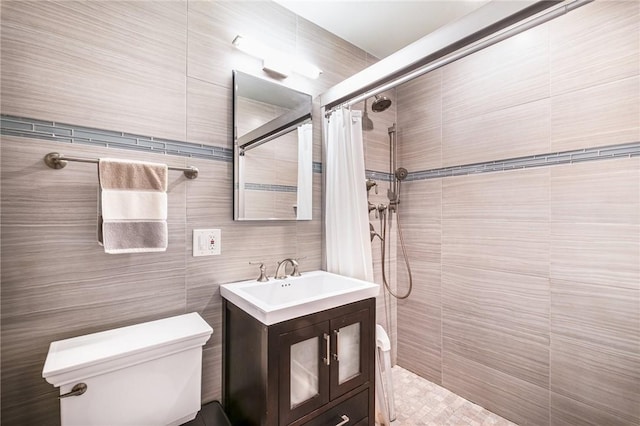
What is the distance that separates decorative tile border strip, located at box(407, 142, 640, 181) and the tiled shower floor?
161cm

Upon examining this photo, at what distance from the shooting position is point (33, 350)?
111 centimetres

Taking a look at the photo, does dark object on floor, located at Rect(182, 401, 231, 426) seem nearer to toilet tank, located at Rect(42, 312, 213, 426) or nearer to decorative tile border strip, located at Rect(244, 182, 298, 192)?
toilet tank, located at Rect(42, 312, 213, 426)

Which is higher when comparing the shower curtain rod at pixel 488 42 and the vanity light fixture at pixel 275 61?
the vanity light fixture at pixel 275 61

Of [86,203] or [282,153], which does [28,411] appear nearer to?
[86,203]

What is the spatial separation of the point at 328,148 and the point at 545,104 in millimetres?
1294

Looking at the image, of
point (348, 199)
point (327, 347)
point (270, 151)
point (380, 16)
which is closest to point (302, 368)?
point (327, 347)

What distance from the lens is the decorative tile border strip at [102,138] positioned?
109 cm

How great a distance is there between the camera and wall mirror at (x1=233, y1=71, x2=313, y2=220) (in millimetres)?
1598

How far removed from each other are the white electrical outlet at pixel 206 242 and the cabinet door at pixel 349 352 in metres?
0.73

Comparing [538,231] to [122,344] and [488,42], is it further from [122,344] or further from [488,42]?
[122,344]

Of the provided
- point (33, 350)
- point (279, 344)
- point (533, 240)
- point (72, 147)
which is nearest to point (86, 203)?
point (72, 147)

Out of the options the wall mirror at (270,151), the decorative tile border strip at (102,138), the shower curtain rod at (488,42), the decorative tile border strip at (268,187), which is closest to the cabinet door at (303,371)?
the wall mirror at (270,151)

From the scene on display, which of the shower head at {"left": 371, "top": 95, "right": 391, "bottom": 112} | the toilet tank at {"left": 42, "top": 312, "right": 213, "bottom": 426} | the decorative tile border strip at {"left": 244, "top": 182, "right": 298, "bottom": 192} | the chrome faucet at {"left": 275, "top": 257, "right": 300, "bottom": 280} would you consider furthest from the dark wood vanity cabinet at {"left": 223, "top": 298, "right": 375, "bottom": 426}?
the shower head at {"left": 371, "top": 95, "right": 391, "bottom": 112}

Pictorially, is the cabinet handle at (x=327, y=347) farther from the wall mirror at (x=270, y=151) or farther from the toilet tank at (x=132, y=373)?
the wall mirror at (x=270, y=151)
